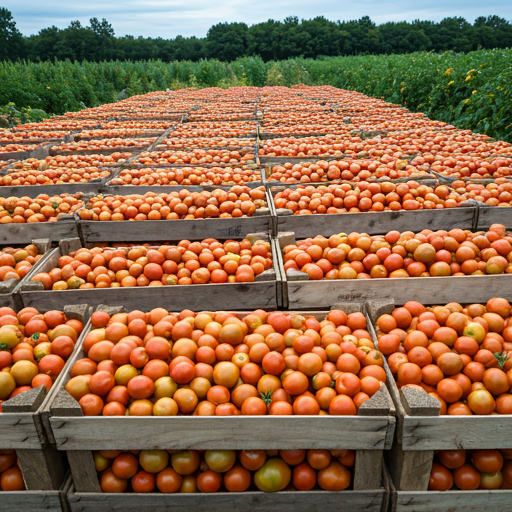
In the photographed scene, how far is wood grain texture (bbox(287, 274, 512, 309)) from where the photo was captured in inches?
123

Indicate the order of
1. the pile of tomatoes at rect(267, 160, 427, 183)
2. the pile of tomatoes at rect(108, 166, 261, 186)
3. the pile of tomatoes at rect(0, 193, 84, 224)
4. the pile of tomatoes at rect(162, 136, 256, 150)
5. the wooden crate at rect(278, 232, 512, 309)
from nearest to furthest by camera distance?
the wooden crate at rect(278, 232, 512, 309) < the pile of tomatoes at rect(0, 193, 84, 224) < the pile of tomatoes at rect(267, 160, 427, 183) < the pile of tomatoes at rect(108, 166, 261, 186) < the pile of tomatoes at rect(162, 136, 256, 150)

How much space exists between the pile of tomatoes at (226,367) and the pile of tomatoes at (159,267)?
971mm

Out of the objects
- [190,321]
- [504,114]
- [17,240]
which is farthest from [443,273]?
[504,114]

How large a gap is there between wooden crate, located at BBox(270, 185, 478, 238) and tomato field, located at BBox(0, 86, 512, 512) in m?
0.02

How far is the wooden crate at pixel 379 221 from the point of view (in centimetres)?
429

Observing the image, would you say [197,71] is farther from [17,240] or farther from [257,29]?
[257,29]

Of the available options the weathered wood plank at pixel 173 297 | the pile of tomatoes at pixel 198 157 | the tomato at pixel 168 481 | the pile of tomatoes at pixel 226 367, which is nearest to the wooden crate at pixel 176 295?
the weathered wood plank at pixel 173 297

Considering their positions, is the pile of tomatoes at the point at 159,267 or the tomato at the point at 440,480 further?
the pile of tomatoes at the point at 159,267

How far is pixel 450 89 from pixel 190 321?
1370cm

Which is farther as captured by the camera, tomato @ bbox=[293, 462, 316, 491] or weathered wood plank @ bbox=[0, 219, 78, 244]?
weathered wood plank @ bbox=[0, 219, 78, 244]

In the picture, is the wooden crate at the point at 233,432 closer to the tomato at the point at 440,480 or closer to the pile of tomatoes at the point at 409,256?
the tomato at the point at 440,480

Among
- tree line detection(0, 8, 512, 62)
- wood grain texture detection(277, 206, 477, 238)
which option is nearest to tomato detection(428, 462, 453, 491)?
wood grain texture detection(277, 206, 477, 238)

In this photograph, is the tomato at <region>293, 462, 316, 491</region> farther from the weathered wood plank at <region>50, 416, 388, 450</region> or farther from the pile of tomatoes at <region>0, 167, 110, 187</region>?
the pile of tomatoes at <region>0, 167, 110, 187</region>

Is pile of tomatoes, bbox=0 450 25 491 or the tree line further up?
the tree line
